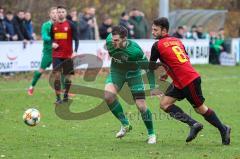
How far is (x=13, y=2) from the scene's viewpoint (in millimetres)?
32781

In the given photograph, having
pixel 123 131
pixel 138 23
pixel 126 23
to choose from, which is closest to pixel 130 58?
pixel 123 131

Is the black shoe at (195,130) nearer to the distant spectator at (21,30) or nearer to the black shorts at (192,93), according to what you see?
the black shorts at (192,93)

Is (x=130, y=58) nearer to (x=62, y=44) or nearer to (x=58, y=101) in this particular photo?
(x=58, y=101)

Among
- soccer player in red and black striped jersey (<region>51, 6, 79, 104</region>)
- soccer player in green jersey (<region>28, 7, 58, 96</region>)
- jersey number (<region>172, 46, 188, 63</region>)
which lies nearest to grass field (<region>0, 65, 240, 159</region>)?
soccer player in red and black striped jersey (<region>51, 6, 79, 104</region>)

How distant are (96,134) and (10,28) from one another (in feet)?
38.5

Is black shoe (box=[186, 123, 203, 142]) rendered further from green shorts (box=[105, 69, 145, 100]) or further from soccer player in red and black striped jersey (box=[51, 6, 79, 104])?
soccer player in red and black striped jersey (box=[51, 6, 79, 104])

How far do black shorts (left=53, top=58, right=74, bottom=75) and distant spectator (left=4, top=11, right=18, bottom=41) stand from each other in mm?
5983

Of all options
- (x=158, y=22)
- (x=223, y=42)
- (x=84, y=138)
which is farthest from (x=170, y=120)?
(x=223, y=42)

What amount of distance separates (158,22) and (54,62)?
6941mm

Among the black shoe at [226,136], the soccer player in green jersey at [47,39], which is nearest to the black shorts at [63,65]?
the soccer player in green jersey at [47,39]

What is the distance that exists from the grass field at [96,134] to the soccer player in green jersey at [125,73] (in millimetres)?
391

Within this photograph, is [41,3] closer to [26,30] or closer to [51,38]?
[26,30]

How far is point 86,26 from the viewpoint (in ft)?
85.0

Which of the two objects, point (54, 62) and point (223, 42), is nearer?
point (54, 62)
